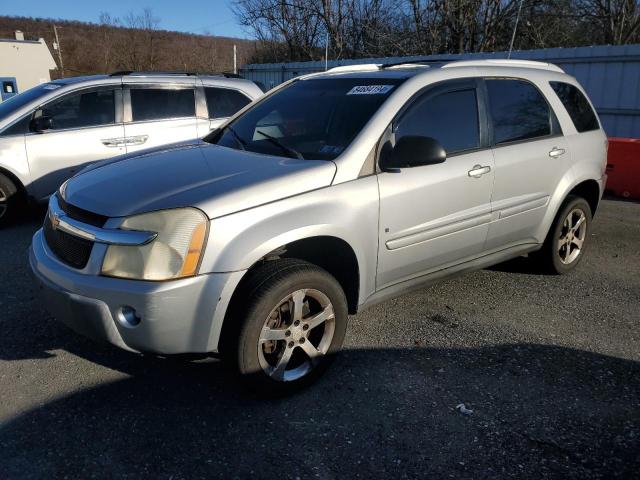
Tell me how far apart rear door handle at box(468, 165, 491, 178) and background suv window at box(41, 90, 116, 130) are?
478 cm

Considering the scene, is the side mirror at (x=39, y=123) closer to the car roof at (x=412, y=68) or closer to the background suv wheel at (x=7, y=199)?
the background suv wheel at (x=7, y=199)

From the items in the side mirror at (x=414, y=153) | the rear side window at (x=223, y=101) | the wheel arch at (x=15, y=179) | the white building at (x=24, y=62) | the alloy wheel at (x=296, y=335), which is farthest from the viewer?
the white building at (x=24, y=62)

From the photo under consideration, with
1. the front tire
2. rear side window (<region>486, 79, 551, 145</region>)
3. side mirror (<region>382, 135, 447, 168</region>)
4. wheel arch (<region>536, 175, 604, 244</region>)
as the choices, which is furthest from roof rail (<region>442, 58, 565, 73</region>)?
the front tire

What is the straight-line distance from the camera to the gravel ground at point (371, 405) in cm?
250

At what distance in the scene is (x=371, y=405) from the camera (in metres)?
2.94

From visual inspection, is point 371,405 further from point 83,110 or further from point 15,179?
point 83,110

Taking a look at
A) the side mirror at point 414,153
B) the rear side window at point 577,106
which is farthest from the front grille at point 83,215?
the rear side window at point 577,106

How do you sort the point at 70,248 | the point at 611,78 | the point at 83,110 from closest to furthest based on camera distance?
the point at 70,248 → the point at 83,110 → the point at 611,78

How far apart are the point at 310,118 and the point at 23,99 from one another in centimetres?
445

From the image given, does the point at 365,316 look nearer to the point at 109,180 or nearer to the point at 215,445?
the point at 215,445

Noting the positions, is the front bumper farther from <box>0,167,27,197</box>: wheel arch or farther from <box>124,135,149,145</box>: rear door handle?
<box>124,135,149,145</box>: rear door handle

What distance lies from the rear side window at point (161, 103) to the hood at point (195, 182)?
12.0ft

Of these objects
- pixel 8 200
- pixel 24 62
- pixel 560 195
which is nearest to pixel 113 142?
pixel 8 200

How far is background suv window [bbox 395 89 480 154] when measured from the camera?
11.6 feet
